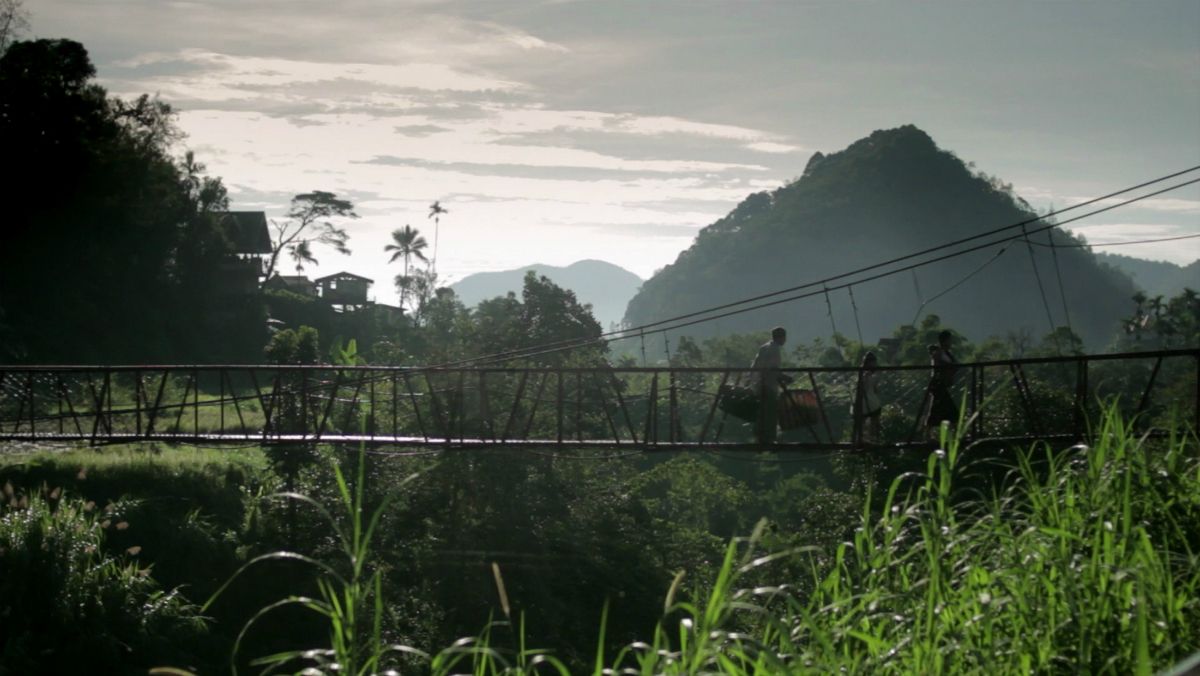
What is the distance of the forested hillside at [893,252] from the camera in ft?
441

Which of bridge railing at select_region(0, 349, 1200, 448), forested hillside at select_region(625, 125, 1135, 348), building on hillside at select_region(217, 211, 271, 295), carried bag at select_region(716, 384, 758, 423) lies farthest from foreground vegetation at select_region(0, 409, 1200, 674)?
forested hillside at select_region(625, 125, 1135, 348)

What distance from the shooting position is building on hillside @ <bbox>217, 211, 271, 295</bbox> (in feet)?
167

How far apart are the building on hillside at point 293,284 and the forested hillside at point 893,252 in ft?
255

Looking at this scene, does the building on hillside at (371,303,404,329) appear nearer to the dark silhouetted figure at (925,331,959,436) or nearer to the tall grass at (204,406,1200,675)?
the dark silhouetted figure at (925,331,959,436)

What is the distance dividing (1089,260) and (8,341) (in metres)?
128

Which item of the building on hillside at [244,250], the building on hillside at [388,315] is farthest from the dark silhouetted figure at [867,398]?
the building on hillside at [388,315]

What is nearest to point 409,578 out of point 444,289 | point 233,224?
point 233,224

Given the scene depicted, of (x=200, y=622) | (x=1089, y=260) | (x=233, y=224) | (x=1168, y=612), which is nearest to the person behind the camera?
(x=1168, y=612)

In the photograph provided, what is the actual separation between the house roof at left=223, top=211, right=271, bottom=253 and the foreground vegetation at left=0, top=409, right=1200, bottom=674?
97.4 feet

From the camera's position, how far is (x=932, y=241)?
454 feet

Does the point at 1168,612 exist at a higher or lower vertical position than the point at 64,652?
higher

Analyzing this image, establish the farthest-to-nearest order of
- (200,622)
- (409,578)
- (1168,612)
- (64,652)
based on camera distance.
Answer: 1. (409,578)
2. (200,622)
3. (64,652)
4. (1168,612)

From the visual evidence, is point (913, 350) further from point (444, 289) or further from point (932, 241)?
point (932, 241)

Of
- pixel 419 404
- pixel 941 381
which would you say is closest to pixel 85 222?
pixel 419 404
